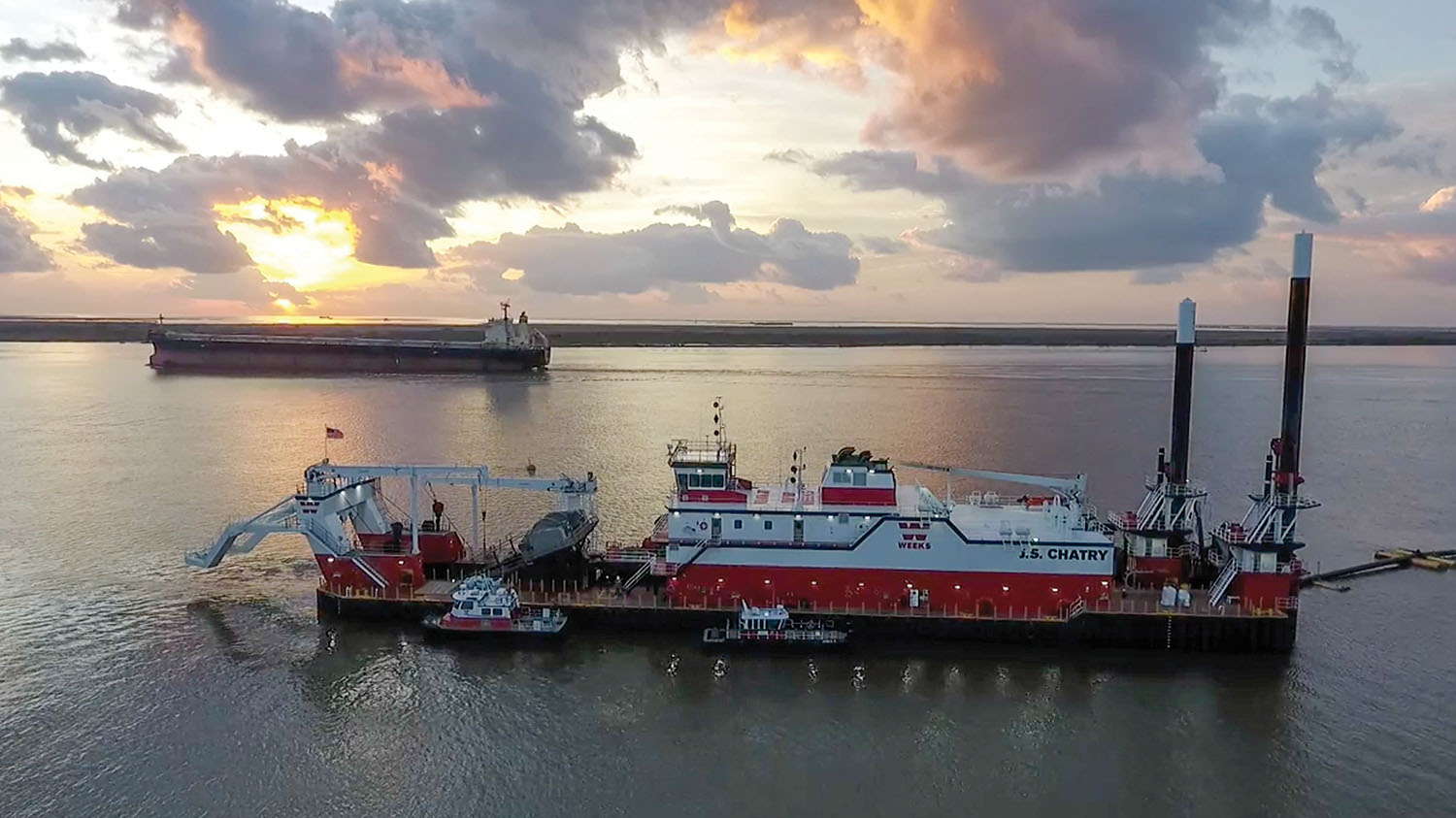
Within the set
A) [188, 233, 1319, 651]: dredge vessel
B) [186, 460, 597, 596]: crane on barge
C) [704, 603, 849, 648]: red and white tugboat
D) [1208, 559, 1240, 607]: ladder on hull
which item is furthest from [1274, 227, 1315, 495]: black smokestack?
[186, 460, 597, 596]: crane on barge

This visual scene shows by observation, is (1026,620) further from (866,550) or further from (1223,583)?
(1223,583)

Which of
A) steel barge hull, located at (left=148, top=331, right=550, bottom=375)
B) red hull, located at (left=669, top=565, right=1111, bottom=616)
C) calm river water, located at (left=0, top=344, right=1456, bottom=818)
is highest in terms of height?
steel barge hull, located at (left=148, top=331, right=550, bottom=375)

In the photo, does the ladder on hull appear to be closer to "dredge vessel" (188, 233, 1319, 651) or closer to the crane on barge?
"dredge vessel" (188, 233, 1319, 651)

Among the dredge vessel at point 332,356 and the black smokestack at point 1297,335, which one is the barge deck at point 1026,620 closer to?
the black smokestack at point 1297,335

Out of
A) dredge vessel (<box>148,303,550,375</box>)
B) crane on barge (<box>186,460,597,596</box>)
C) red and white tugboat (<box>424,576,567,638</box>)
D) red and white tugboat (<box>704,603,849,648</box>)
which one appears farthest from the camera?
dredge vessel (<box>148,303,550,375</box>)

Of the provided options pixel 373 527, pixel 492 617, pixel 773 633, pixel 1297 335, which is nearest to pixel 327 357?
pixel 373 527

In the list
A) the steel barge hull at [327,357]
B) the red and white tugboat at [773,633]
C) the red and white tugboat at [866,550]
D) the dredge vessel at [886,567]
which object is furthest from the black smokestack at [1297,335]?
the steel barge hull at [327,357]
